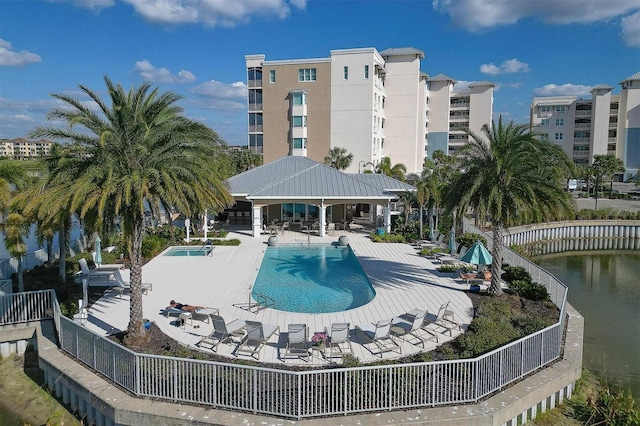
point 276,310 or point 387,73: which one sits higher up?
point 387,73

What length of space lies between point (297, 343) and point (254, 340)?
3.83 feet

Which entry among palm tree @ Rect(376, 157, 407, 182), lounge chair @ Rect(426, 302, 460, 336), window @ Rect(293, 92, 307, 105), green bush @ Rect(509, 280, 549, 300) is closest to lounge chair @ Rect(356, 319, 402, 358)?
lounge chair @ Rect(426, 302, 460, 336)

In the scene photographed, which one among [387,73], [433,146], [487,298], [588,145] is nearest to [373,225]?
[487,298]

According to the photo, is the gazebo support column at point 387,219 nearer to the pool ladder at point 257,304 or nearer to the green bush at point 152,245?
the green bush at point 152,245

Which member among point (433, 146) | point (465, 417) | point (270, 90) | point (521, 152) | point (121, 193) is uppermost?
point (270, 90)

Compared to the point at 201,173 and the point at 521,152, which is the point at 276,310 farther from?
the point at 521,152

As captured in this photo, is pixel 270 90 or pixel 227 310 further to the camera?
pixel 270 90

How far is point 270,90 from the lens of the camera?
54438mm

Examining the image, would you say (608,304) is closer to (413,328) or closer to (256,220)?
(413,328)

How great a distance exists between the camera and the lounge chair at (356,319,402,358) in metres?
12.0

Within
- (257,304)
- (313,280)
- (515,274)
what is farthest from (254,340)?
(515,274)

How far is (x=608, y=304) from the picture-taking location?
67.7 ft

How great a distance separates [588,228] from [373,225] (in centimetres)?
1939

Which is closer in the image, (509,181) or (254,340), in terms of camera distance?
(254,340)
